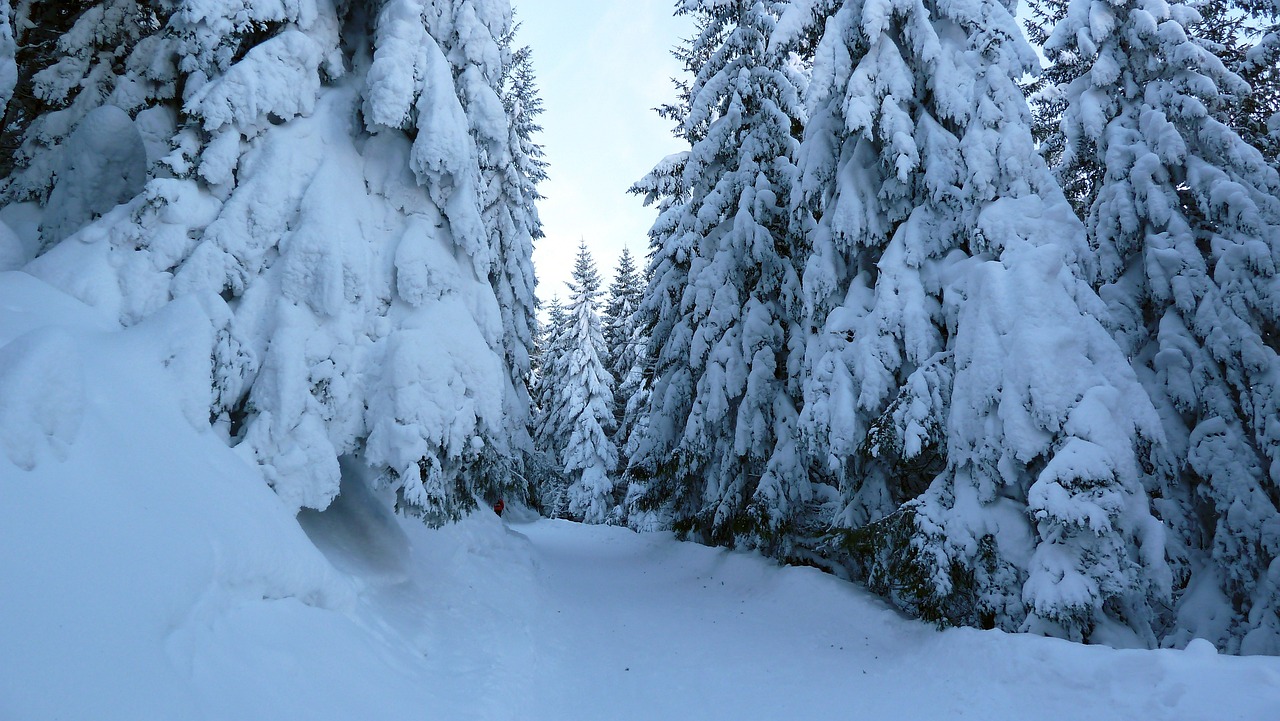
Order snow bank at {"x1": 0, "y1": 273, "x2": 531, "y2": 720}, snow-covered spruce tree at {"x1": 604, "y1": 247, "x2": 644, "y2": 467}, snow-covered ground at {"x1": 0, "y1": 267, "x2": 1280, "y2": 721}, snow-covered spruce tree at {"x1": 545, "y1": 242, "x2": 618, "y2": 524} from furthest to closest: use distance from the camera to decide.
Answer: snow-covered spruce tree at {"x1": 604, "y1": 247, "x2": 644, "y2": 467} < snow-covered spruce tree at {"x1": 545, "y1": 242, "x2": 618, "y2": 524} < snow-covered ground at {"x1": 0, "y1": 267, "x2": 1280, "y2": 721} < snow bank at {"x1": 0, "y1": 273, "x2": 531, "y2": 720}

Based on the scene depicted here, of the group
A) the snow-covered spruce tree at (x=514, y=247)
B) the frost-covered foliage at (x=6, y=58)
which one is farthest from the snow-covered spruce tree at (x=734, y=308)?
the frost-covered foliage at (x=6, y=58)

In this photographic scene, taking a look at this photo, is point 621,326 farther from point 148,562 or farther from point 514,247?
point 148,562

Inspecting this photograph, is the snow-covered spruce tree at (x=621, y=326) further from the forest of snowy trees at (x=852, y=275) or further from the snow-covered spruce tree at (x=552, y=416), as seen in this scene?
the forest of snowy trees at (x=852, y=275)

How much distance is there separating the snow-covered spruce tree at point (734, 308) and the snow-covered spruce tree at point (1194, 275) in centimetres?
544

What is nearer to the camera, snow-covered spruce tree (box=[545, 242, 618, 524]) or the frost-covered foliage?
the frost-covered foliage

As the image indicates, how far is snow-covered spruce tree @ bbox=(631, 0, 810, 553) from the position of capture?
1248cm

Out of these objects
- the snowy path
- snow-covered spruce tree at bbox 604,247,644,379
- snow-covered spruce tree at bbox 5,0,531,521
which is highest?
snow-covered spruce tree at bbox 604,247,644,379

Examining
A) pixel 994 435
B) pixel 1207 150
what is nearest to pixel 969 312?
pixel 994 435

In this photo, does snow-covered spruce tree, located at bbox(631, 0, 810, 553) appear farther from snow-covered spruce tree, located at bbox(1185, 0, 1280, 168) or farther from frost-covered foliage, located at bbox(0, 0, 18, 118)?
frost-covered foliage, located at bbox(0, 0, 18, 118)

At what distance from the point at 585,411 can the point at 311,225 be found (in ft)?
70.7

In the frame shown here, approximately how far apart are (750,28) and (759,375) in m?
7.86

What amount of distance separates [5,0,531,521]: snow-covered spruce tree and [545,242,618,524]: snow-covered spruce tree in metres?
18.6

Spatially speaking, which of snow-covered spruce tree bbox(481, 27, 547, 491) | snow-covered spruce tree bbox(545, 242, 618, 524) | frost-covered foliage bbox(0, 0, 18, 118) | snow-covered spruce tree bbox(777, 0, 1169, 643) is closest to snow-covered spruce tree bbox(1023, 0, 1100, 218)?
snow-covered spruce tree bbox(777, 0, 1169, 643)

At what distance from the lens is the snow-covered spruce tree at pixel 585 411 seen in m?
28.4
